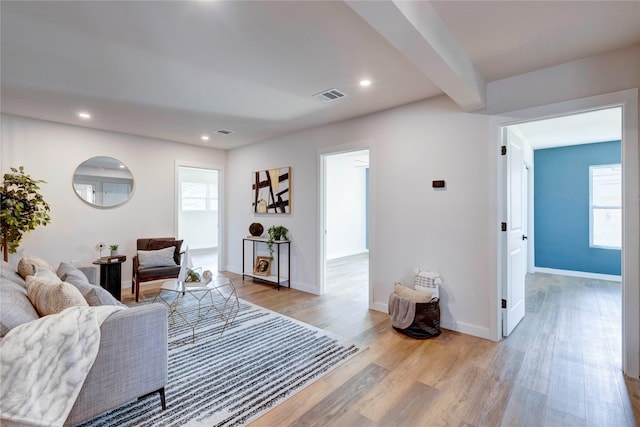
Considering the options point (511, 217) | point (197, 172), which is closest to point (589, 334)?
point (511, 217)

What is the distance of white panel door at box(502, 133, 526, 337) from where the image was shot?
2.91 meters

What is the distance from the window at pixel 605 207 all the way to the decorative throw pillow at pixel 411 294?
14.8 feet

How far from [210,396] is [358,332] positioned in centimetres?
154

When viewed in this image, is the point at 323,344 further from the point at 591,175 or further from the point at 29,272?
the point at 591,175

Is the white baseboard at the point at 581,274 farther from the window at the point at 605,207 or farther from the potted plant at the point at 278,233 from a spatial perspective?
the potted plant at the point at 278,233

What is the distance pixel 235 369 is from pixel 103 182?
3828mm

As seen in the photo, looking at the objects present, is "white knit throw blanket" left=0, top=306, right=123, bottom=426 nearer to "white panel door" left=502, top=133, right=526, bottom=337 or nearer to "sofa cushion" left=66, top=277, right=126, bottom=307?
"sofa cushion" left=66, top=277, right=126, bottom=307

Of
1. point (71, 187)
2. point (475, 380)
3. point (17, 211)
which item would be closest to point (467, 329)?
point (475, 380)

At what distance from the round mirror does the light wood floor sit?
10.8ft

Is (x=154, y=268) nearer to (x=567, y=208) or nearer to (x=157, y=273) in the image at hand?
(x=157, y=273)

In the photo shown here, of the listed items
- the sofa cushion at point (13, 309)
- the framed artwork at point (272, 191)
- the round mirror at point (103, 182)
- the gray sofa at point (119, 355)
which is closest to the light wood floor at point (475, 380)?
the gray sofa at point (119, 355)

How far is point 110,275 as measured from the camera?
392 centimetres

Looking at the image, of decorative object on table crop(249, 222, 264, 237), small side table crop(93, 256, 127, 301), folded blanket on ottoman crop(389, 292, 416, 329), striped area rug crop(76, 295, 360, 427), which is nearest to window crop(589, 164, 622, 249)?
folded blanket on ottoman crop(389, 292, 416, 329)

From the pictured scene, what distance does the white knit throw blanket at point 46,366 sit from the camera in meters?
1.29
